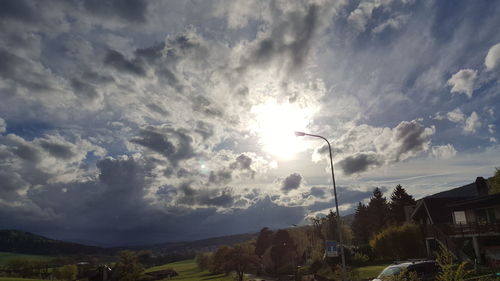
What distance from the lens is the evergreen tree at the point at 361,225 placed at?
9599 centimetres

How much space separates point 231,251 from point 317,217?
115 feet

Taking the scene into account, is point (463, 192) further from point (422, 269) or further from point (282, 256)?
point (422, 269)

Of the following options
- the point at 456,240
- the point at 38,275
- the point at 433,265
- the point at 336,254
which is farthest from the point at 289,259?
the point at 38,275

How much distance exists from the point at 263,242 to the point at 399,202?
48568 mm

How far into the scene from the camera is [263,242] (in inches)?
4363

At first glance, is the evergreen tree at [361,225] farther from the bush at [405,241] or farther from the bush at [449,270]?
the bush at [449,270]

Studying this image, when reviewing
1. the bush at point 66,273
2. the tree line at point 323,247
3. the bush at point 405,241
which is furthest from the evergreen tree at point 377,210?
the bush at point 66,273

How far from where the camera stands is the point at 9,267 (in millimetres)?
117750

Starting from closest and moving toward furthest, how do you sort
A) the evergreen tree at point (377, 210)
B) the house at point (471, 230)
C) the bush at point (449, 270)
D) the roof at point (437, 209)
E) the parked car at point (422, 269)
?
the bush at point (449, 270), the parked car at point (422, 269), the house at point (471, 230), the roof at point (437, 209), the evergreen tree at point (377, 210)

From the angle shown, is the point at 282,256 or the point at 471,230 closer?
the point at 471,230

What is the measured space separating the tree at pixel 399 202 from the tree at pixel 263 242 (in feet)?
138

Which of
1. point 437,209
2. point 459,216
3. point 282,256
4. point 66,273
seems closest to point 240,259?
point 282,256

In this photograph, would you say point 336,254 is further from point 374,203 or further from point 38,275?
point 38,275

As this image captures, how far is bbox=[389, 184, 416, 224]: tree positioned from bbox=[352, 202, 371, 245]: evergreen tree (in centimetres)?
1457
